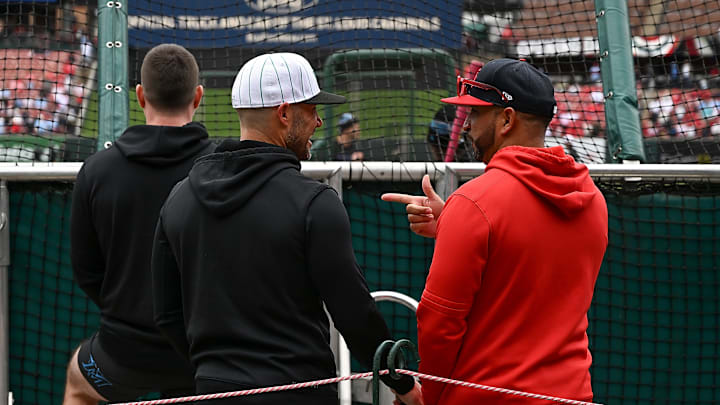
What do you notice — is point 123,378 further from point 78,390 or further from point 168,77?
point 168,77

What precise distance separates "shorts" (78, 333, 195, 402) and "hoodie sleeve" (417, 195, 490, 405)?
3.53 ft

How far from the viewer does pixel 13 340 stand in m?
3.87

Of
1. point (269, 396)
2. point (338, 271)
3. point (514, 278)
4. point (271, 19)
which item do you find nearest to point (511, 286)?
point (514, 278)

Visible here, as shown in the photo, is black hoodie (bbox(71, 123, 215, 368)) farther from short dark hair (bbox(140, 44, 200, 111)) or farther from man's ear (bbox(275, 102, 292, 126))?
man's ear (bbox(275, 102, 292, 126))

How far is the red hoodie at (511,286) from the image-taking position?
7.34ft

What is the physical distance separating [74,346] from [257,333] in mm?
1894

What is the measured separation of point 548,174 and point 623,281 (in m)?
1.66

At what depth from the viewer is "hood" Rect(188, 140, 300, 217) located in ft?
7.53

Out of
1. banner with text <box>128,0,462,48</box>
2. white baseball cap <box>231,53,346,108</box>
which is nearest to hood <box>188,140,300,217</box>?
white baseball cap <box>231,53,346,108</box>

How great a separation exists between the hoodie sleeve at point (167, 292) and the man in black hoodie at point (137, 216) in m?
0.33

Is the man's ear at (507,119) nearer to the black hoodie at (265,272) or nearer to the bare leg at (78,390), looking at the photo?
the black hoodie at (265,272)

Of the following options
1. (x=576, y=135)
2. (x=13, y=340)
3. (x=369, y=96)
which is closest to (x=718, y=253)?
(x=576, y=135)

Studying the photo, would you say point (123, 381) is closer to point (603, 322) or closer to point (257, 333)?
point (257, 333)

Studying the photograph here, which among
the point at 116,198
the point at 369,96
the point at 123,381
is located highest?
the point at 369,96
